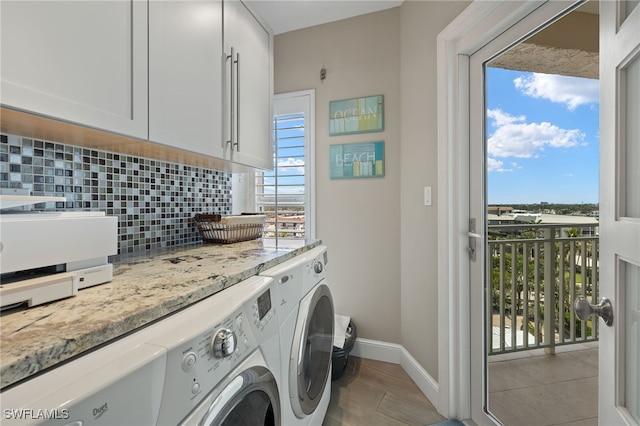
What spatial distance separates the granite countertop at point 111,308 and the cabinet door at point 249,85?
69cm

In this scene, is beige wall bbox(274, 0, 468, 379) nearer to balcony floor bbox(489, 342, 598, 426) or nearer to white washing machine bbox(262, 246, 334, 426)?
balcony floor bbox(489, 342, 598, 426)

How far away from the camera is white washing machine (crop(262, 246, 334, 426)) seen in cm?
101

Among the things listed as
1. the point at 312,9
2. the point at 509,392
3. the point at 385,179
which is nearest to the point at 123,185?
the point at 385,179

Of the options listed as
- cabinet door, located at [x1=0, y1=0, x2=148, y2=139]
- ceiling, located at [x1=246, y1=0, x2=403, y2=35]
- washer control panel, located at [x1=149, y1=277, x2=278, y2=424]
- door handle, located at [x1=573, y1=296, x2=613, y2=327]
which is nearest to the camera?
washer control panel, located at [x1=149, y1=277, x2=278, y2=424]

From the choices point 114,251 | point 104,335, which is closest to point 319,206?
point 114,251

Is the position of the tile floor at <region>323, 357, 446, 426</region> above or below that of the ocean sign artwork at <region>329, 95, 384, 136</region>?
below

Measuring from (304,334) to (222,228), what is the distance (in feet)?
2.33

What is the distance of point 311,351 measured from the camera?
1.35 m

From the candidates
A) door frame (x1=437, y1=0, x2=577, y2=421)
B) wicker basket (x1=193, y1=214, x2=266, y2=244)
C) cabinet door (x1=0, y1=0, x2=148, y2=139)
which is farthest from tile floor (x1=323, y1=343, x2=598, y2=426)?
cabinet door (x1=0, y1=0, x2=148, y2=139)

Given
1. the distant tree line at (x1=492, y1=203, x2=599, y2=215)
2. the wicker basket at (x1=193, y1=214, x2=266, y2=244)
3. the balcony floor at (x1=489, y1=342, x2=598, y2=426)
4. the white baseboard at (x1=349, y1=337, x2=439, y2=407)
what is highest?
the distant tree line at (x1=492, y1=203, x2=599, y2=215)

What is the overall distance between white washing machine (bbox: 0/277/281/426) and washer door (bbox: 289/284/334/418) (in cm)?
18

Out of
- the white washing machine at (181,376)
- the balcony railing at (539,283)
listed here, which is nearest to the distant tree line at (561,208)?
the balcony railing at (539,283)

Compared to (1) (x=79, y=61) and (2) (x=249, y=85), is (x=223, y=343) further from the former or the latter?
(2) (x=249, y=85)

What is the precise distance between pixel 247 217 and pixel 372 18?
1861 mm
